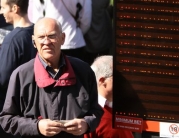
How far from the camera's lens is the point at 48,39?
11.3 ft

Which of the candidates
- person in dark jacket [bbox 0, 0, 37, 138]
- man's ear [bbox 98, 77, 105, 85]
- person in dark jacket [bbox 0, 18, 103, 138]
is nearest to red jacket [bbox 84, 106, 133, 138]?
man's ear [bbox 98, 77, 105, 85]

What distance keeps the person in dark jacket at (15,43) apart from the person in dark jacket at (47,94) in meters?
0.93

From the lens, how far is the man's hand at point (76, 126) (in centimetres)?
338

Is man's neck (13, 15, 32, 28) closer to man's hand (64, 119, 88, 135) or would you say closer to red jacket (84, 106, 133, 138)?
red jacket (84, 106, 133, 138)

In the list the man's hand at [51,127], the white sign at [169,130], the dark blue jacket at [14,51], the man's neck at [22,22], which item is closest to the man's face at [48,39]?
the man's hand at [51,127]

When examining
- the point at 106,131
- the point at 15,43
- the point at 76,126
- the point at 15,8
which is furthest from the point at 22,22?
the point at 76,126

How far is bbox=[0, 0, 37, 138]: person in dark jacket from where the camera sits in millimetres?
4469

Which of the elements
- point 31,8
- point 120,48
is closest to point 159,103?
point 120,48

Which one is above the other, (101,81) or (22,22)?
(22,22)

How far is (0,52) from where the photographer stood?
454 centimetres

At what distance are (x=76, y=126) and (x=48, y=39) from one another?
529mm

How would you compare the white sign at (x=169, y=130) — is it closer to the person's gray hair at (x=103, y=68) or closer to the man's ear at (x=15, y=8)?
the person's gray hair at (x=103, y=68)

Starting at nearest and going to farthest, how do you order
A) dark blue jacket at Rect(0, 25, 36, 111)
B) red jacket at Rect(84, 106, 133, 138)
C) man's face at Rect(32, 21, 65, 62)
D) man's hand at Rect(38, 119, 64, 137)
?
man's hand at Rect(38, 119, 64, 137) → man's face at Rect(32, 21, 65, 62) → red jacket at Rect(84, 106, 133, 138) → dark blue jacket at Rect(0, 25, 36, 111)

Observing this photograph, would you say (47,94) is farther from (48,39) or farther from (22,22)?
(22,22)
